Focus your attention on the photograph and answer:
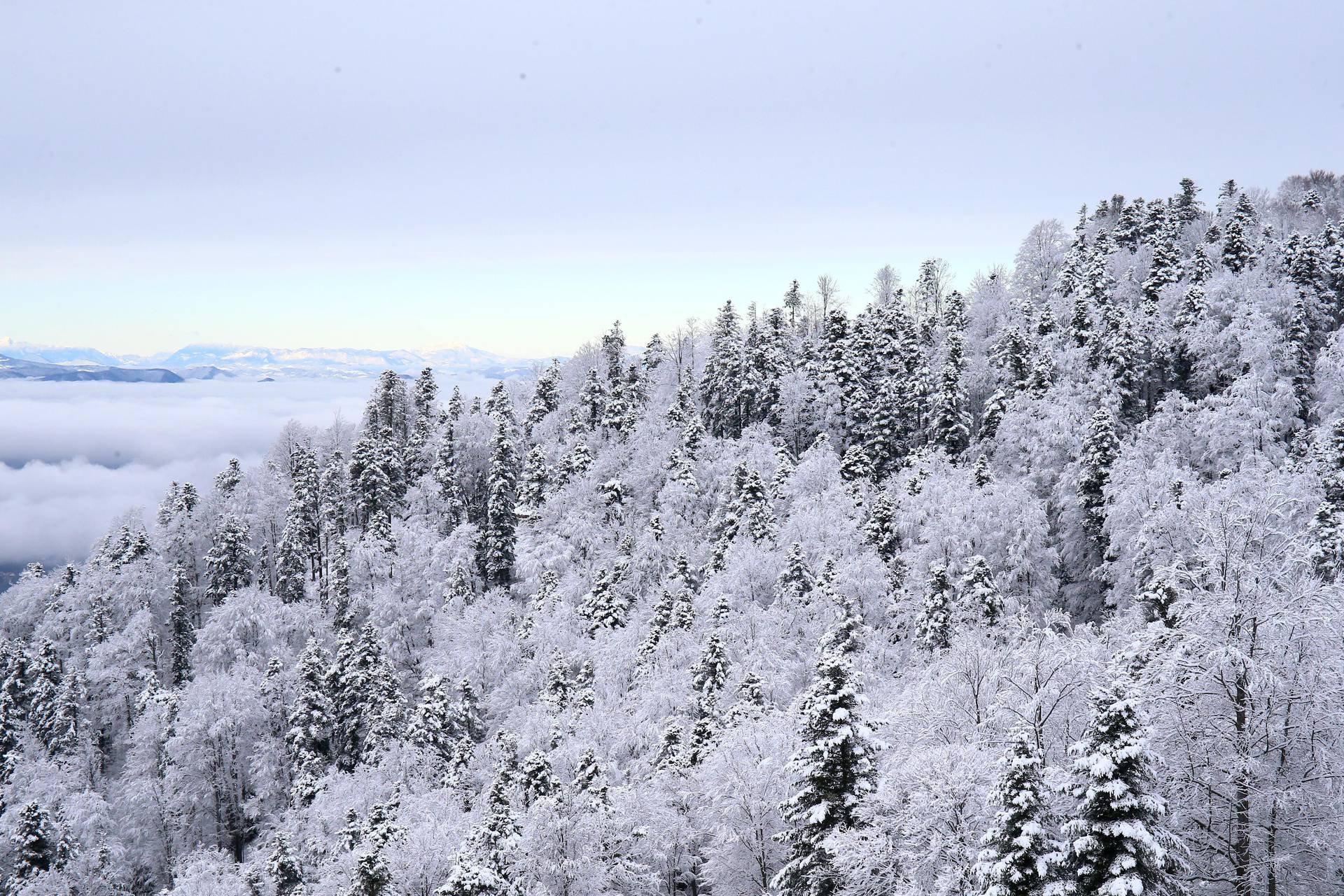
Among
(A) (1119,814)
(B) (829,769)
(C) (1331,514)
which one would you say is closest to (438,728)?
(B) (829,769)

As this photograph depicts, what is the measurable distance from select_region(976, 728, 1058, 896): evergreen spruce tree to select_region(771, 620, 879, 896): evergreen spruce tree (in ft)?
15.9

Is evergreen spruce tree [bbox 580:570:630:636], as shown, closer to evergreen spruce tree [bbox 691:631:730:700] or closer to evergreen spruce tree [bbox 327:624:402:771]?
evergreen spruce tree [bbox 327:624:402:771]

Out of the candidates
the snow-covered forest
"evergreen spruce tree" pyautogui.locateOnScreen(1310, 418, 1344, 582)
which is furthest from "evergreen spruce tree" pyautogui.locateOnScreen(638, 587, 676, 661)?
"evergreen spruce tree" pyautogui.locateOnScreen(1310, 418, 1344, 582)

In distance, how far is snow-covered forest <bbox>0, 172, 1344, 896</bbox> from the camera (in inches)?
651

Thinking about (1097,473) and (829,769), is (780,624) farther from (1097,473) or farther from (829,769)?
(829,769)

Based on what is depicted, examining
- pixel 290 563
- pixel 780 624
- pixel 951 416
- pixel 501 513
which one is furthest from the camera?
pixel 290 563

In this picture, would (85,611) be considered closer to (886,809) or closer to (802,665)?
(802,665)

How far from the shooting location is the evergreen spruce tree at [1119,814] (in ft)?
44.5

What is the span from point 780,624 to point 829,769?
25.5 meters

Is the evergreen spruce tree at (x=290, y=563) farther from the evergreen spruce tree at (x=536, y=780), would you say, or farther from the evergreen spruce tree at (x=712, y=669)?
the evergreen spruce tree at (x=712, y=669)

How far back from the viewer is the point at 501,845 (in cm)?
2578

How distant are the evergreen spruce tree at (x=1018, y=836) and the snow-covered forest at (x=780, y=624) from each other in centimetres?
9

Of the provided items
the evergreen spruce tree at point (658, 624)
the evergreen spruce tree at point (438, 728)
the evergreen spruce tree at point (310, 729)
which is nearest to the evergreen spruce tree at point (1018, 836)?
the evergreen spruce tree at point (658, 624)

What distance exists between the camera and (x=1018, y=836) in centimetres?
1470
